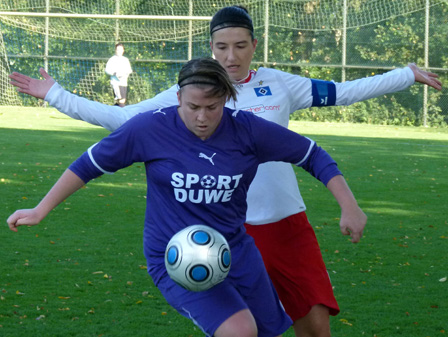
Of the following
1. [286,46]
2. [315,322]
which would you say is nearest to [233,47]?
[315,322]

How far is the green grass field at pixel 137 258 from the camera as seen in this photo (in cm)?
582

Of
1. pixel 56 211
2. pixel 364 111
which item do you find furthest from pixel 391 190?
pixel 364 111

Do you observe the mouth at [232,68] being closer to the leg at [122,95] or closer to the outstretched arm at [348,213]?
the outstretched arm at [348,213]

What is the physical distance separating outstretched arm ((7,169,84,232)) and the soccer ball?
651 millimetres

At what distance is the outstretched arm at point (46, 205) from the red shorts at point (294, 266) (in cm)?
124

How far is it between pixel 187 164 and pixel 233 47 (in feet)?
3.58

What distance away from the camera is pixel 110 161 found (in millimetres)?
3889

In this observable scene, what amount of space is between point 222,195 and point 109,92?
967 inches

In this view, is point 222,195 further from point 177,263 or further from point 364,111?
point 364,111

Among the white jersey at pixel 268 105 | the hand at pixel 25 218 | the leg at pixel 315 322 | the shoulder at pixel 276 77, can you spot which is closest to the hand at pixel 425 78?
the white jersey at pixel 268 105

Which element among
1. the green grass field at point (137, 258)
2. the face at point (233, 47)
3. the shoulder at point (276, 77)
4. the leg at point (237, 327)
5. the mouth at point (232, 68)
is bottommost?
the green grass field at point (137, 258)

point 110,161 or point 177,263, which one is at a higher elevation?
point 110,161

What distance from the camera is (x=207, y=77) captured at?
12.1ft

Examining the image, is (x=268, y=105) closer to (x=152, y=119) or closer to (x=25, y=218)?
(x=152, y=119)
